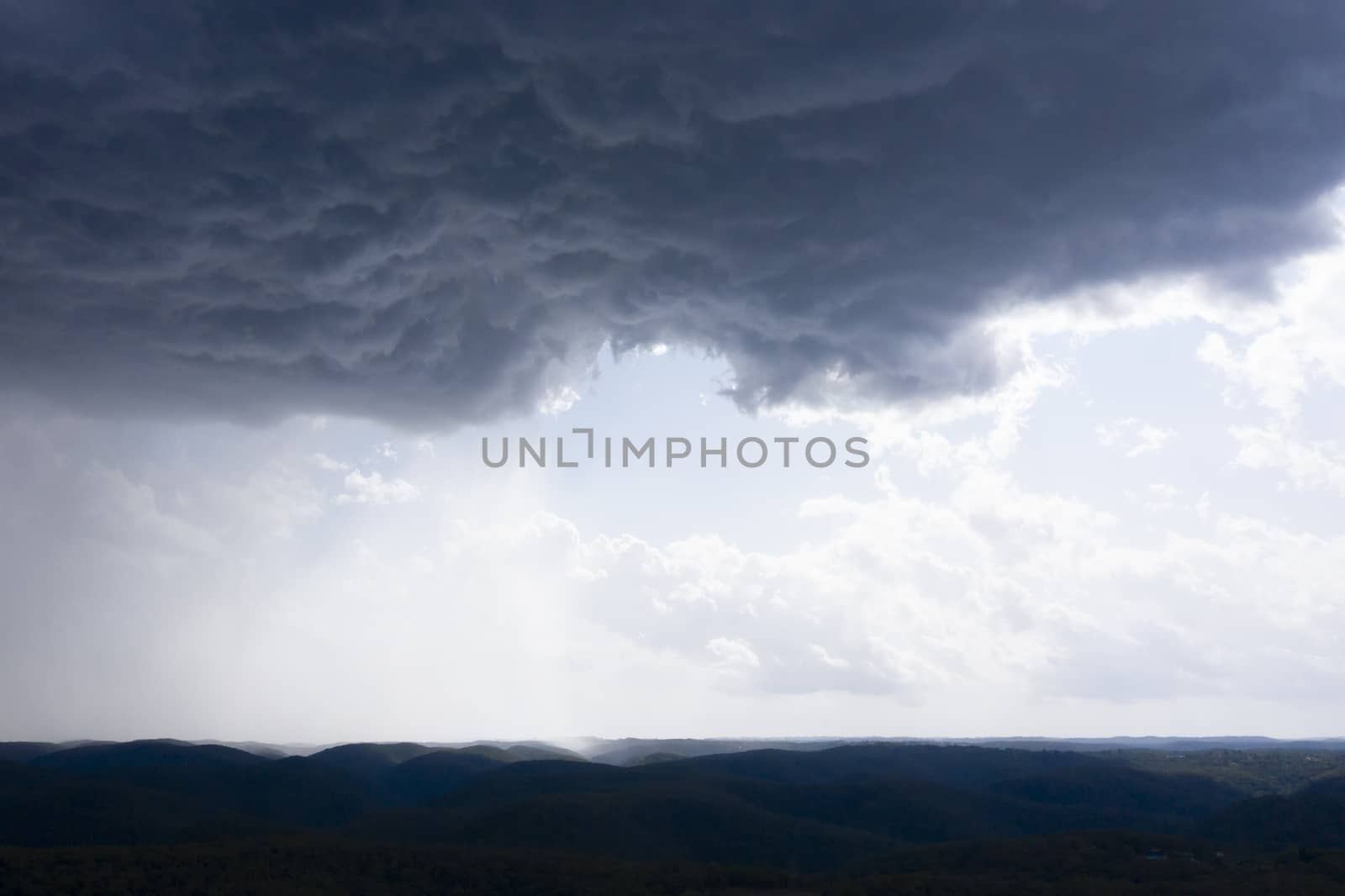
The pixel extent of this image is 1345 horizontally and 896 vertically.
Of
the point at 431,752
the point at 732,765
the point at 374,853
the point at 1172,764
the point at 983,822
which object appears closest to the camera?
the point at 374,853

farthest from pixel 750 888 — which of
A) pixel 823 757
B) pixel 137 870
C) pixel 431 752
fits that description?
pixel 431 752

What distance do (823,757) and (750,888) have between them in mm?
105760

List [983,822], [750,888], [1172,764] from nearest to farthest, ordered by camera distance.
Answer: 1. [750,888]
2. [983,822]
3. [1172,764]

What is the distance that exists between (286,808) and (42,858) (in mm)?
76718

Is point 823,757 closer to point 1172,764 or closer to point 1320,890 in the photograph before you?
point 1172,764

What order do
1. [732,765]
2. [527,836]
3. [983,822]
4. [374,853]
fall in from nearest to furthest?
[374,853]
[527,836]
[983,822]
[732,765]

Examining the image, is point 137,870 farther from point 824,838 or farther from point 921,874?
point 824,838

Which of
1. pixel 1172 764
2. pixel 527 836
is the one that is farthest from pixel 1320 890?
pixel 1172 764

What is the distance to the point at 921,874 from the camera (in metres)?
51.4

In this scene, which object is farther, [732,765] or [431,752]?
[431,752]

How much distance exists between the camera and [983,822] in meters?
102

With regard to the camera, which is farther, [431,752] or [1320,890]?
[431,752]

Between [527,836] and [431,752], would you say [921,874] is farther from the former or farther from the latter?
[431,752]

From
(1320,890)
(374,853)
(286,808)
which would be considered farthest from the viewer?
(286,808)
